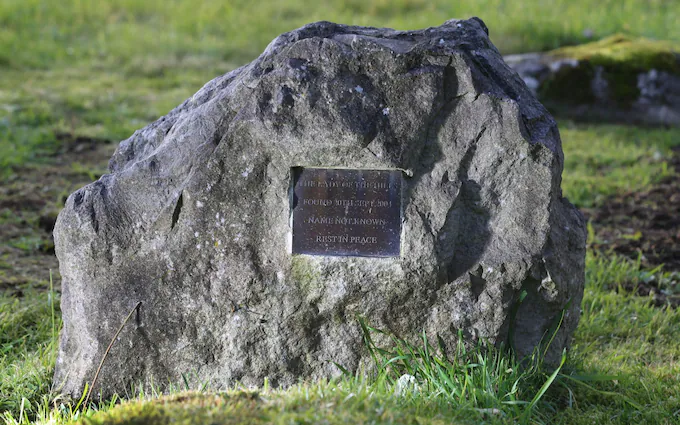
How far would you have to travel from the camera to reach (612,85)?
25.8 feet

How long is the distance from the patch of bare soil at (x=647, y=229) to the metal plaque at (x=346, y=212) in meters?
2.29

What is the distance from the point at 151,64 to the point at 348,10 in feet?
11.4

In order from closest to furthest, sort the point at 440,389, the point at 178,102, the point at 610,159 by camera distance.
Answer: the point at 440,389, the point at 610,159, the point at 178,102

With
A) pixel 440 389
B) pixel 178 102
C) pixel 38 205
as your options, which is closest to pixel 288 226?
pixel 440 389

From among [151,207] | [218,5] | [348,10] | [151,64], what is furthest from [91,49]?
[151,207]

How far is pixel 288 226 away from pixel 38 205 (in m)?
3.31

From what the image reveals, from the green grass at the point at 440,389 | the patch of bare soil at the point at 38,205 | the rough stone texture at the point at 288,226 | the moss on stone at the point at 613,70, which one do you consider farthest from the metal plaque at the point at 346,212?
the moss on stone at the point at 613,70

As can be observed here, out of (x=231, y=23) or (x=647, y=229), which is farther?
(x=231, y=23)

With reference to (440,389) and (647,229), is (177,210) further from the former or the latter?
(647,229)

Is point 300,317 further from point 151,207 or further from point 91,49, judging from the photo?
point 91,49

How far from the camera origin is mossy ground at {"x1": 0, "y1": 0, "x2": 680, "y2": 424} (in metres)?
2.59

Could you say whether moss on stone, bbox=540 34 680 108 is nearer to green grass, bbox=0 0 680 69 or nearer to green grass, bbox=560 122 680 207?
green grass, bbox=560 122 680 207

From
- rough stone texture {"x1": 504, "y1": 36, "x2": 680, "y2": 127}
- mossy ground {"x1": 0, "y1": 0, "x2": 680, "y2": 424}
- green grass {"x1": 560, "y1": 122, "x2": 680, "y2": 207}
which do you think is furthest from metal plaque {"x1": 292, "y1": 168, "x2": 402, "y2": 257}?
rough stone texture {"x1": 504, "y1": 36, "x2": 680, "y2": 127}

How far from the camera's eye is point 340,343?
301 centimetres
